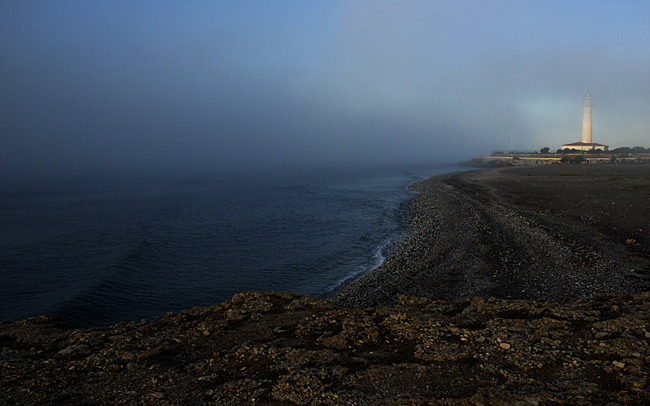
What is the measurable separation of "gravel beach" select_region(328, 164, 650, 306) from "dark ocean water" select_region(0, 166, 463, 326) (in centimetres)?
315

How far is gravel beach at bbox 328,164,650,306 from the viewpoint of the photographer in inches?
680

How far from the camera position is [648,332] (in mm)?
9570

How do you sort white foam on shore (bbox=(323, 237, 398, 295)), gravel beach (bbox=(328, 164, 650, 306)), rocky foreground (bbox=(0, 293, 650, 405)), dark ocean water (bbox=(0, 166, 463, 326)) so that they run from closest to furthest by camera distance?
rocky foreground (bbox=(0, 293, 650, 405))
gravel beach (bbox=(328, 164, 650, 306))
dark ocean water (bbox=(0, 166, 463, 326))
white foam on shore (bbox=(323, 237, 398, 295))

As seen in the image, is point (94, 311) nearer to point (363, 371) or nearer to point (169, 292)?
point (169, 292)

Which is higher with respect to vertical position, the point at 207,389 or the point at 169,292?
the point at 207,389

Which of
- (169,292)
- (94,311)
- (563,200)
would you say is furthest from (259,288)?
(563,200)

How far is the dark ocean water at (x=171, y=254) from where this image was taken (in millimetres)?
20562

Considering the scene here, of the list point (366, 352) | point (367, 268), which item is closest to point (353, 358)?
point (366, 352)

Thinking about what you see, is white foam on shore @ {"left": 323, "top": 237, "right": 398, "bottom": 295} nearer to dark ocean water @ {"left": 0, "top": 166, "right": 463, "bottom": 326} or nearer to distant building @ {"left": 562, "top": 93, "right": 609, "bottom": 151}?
dark ocean water @ {"left": 0, "top": 166, "right": 463, "bottom": 326}

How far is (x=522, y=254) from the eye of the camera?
2195 centimetres

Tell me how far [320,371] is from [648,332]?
803 cm

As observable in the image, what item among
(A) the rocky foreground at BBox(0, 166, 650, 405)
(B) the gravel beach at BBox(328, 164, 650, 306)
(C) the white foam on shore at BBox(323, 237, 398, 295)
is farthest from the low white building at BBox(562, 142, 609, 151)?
(A) the rocky foreground at BBox(0, 166, 650, 405)

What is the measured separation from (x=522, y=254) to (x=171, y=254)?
23.7m

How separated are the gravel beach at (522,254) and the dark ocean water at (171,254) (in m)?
3.15
